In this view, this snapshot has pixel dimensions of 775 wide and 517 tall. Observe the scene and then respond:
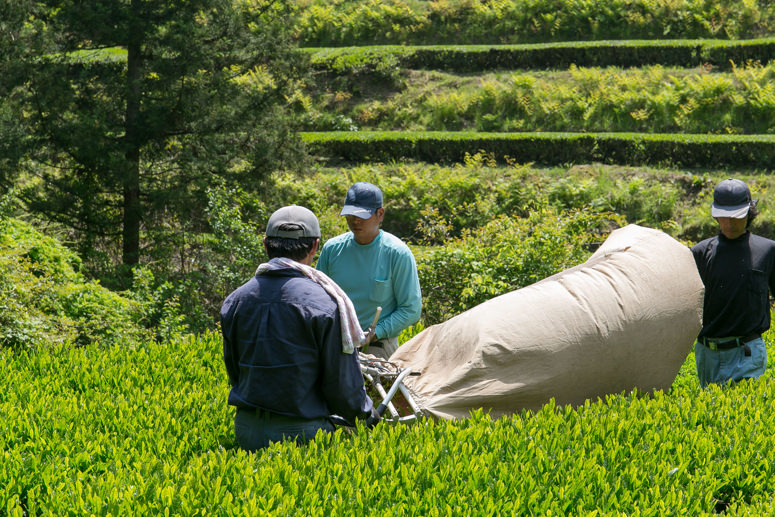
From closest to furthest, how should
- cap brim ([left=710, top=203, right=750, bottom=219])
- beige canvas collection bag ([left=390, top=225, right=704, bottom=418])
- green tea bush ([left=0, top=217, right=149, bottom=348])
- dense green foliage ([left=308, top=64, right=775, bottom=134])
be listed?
beige canvas collection bag ([left=390, top=225, right=704, bottom=418]) < cap brim ([left=710, top=203, right=750, bottom=219]) < green tea bush ([left=0, top=217, right=149, bottom=348]) < dense green foliage ([left=308, top=64, right=775, bottom=134])

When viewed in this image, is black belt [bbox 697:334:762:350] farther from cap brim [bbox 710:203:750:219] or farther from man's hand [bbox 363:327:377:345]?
man's hand [bbox 363:327:377:345]

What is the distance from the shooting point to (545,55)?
2117 centimetres

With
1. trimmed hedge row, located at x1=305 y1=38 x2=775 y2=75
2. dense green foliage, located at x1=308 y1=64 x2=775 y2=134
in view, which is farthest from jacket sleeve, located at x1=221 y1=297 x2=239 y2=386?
trimmed hedge row, located at x1=305 y1=38 x2=775 y2=75

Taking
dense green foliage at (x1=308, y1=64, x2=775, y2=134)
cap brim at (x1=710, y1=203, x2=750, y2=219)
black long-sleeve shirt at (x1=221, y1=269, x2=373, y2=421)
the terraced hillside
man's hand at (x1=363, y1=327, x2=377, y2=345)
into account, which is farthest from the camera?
dense green foliage at (x1=308, y1=64, x2=775, y2=134)

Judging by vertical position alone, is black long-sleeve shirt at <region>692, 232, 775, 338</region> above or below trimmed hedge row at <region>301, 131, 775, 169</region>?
above

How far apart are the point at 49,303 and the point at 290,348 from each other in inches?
233

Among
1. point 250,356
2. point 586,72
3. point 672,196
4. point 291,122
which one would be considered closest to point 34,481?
point 250,356

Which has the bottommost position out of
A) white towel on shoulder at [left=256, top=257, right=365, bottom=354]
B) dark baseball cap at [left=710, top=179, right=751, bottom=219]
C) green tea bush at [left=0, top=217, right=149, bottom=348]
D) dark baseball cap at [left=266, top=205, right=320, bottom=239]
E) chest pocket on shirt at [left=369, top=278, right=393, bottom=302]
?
green tea bush at [left=0, top=217, right=149, bottom=348]

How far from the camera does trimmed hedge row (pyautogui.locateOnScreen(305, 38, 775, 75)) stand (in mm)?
19625

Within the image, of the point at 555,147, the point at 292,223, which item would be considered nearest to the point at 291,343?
the point at 292,223

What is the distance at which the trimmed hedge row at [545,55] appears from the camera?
64.4 feet

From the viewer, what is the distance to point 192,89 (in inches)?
440

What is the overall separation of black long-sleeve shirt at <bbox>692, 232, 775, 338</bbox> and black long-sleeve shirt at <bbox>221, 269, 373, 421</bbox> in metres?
2.81

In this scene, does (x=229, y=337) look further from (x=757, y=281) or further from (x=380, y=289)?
(x=757, y=281)
